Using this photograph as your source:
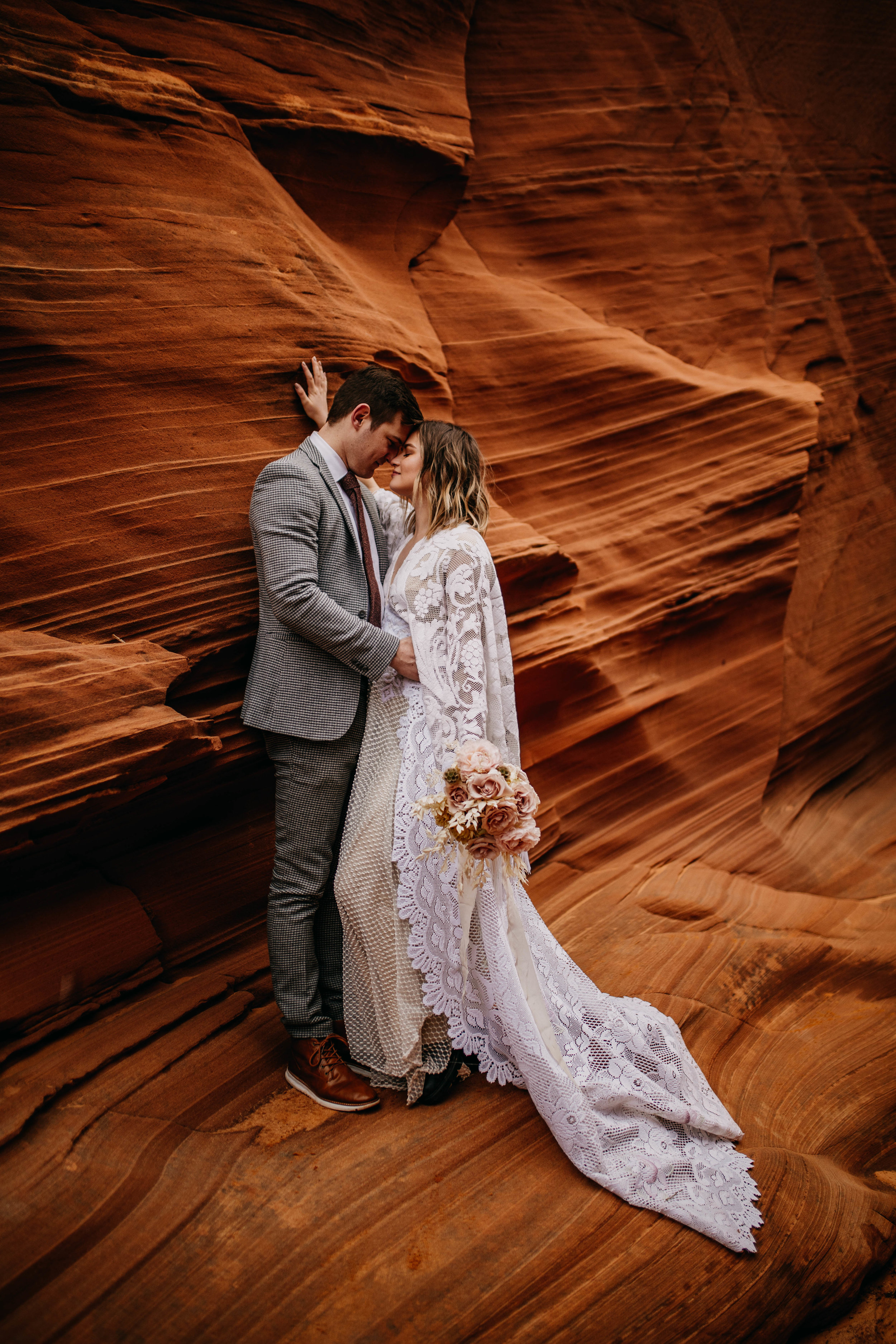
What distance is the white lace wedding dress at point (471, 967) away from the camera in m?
2.81

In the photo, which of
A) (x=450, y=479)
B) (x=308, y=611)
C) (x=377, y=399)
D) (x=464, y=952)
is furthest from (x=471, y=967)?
(x=377, y=399)

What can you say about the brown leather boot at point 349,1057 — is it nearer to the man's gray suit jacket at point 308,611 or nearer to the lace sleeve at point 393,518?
the man's gray suit jacket at point 308,611

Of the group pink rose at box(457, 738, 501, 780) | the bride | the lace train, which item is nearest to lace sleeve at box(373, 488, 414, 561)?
the bride

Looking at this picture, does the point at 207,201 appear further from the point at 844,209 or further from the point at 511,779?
the point at 844,209

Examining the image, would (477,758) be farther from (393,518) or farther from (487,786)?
(393,518)

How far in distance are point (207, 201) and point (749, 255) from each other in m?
3.73

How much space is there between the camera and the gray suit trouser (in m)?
2.98

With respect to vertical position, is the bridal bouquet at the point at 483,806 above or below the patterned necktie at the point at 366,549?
below

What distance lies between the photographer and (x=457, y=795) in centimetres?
261

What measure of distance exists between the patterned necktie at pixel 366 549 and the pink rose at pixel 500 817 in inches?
36.0

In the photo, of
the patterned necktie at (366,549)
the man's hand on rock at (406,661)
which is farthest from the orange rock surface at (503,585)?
the man's hand on rock at (406,661)

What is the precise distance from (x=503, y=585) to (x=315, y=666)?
1.31 meters

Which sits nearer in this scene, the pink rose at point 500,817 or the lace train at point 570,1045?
the pink rose at point 500,817

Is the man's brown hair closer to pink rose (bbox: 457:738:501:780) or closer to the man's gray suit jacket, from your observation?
the man's gray suit jacket
